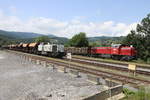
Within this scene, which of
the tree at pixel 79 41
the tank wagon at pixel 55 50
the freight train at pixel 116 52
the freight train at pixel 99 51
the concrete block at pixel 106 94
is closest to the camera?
the concrete block at pixel 106 94

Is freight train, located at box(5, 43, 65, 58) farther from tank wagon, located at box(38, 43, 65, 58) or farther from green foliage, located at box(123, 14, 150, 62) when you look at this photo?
green foliage, located at box(123, 14, 150, 62)

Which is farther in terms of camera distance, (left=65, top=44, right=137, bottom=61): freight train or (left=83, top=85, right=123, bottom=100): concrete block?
(left=65, top=44, right=137, bottom=61): freight train

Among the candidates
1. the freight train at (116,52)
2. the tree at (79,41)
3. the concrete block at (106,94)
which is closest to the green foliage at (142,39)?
the freight train at (116,52)

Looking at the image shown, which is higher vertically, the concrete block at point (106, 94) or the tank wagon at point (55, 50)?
the tank wagon at point (55, 50)

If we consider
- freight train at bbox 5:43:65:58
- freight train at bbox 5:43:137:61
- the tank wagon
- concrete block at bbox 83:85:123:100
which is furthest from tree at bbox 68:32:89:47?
concrete block at bbox 83:85:123:100

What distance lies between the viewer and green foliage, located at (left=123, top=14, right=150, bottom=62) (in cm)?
3777

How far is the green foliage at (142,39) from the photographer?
37.8 m

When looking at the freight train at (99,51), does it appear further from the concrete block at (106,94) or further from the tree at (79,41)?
the tree at (79,41)

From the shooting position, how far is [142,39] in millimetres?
40094

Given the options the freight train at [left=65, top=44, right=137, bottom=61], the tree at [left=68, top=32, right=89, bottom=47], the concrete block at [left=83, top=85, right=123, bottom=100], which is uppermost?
the tree at [left=68, top=32, right=89, bottom=47]

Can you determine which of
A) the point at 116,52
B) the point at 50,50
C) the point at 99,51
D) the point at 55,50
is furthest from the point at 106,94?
the point at 99,51

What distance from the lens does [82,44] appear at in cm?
8800

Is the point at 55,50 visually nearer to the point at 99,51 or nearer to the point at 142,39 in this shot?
the point at 99,51

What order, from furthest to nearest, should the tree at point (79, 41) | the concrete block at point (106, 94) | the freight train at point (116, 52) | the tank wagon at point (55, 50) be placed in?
the tree at point (79, 41) → the tank wagon at point (55, 50) → the freight train at point (116, 52) → the concrete block at point (106, 94)
